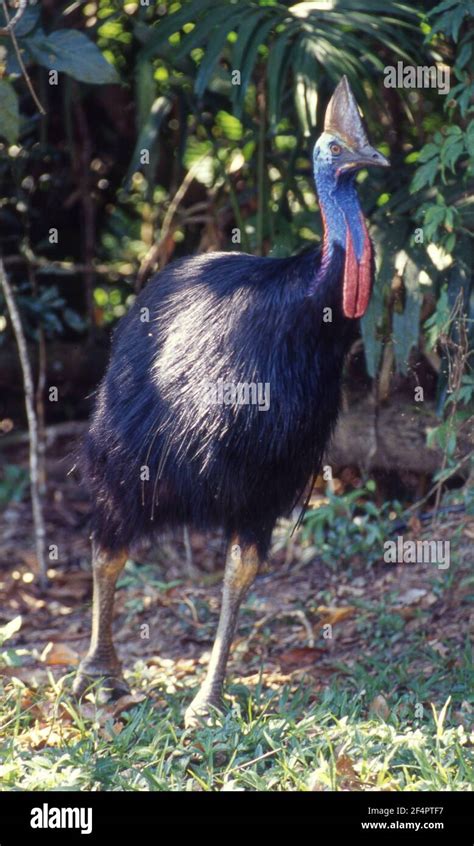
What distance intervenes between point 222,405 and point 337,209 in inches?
25.0

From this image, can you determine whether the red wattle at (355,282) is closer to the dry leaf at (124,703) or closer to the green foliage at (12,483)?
the dry leaf at (124,703)

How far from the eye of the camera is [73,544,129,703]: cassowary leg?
13.0ft

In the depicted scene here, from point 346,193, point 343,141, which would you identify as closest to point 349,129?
point 343,141

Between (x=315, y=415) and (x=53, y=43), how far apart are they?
159cm

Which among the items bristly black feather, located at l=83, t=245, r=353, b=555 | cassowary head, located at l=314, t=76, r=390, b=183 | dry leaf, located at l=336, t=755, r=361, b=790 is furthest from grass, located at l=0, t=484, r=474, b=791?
cassowary head, located at l=314, t=76, r=390, b=183

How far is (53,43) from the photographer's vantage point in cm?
418

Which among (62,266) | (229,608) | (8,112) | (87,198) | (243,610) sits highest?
(8,112)

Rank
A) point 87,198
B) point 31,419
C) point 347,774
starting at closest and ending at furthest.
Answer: point 347,774 → point 31,419 → point 87,198

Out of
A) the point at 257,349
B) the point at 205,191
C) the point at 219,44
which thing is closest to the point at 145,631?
the point at 257,349

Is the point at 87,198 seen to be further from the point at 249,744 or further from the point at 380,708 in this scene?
the point at 249,744

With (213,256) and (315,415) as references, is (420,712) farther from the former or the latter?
(213,256)

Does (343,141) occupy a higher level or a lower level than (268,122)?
higher

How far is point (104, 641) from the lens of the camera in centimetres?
402

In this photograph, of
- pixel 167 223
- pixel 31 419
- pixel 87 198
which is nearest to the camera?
pixel 31 419
